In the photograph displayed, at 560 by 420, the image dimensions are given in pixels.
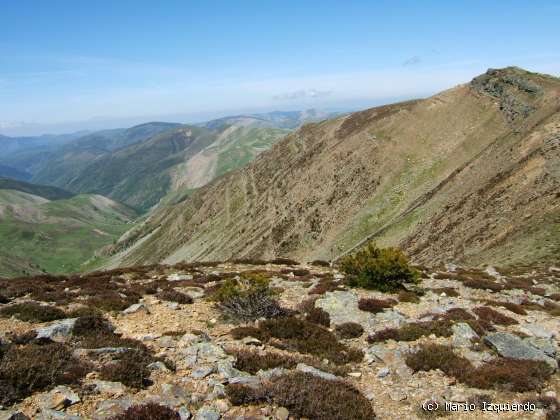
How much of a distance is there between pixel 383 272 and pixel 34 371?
1781cm

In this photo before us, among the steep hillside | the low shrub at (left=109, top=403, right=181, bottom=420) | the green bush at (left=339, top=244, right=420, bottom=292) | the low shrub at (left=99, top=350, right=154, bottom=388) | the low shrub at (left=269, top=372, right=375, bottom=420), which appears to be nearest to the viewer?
the low shrub at (left=109, top=403, right=181, bottom=420)

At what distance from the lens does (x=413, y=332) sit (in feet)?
50.4

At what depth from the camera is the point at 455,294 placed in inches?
886

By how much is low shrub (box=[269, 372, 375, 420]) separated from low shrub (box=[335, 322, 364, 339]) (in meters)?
5.23

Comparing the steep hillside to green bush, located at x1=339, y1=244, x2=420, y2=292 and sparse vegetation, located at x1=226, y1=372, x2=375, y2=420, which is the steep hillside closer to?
green bush, located at x1=339, y1=244, x2=420, y2=292

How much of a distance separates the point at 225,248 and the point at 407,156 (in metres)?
49.5

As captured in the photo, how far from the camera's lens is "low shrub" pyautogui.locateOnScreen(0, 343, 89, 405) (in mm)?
8812

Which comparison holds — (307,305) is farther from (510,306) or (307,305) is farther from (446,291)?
(510,306)

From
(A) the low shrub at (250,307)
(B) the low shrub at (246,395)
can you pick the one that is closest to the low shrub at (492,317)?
(A) the low shrub at (250,307)

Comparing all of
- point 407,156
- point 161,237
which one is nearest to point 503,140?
point 407,156

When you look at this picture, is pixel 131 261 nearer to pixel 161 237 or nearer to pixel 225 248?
pixel 161 237

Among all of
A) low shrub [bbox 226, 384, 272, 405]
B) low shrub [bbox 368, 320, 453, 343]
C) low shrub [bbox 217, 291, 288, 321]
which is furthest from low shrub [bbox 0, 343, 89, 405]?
low shrub [bbox 368, 320, 453, 343]

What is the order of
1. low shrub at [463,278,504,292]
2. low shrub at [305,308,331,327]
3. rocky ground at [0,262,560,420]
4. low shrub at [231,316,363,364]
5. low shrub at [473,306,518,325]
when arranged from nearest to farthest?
rocky ground at [0,262,560,420] < low shrub at [231,316,363,364] < low shrub at [305,308,331,327] < low shrub at [473,306,518,325] < low shrub at [463,278,504,292]

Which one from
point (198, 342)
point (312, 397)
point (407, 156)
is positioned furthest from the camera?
point (407, 156)
